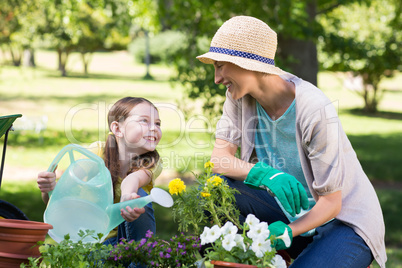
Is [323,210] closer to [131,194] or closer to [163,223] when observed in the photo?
[131,194]

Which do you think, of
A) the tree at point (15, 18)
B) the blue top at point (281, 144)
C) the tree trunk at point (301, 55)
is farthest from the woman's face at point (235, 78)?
the tree at point (15, 18)

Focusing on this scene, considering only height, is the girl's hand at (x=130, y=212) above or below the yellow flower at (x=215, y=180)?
below

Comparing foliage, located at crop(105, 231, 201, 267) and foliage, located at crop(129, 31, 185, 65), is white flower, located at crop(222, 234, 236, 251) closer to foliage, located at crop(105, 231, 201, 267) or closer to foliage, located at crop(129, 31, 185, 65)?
foliage, located at crop(105, 231, 201, 267)

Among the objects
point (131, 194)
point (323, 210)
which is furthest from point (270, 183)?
point (131, 194)

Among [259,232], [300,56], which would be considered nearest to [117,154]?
[259,232]

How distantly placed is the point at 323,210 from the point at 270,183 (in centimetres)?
23

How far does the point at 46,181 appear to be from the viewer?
2102 millimetres

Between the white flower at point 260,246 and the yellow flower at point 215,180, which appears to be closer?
the white flower at point 260,246

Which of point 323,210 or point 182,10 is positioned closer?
point 323,210

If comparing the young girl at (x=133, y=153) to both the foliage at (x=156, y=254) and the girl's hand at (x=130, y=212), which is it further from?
the foliage at (x=156, y=254)

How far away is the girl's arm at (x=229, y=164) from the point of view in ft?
7.36

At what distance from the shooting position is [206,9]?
5.10m

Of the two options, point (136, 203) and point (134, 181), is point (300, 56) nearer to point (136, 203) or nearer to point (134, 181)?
point (134, 181)

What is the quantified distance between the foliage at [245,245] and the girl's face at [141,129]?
81 centimetres
